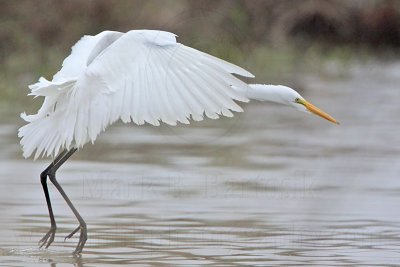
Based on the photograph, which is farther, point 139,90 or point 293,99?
point 293,99

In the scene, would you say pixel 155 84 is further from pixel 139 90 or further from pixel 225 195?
pixel 225 195

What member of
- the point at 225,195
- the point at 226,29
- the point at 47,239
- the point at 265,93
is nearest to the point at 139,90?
the point at 265,93

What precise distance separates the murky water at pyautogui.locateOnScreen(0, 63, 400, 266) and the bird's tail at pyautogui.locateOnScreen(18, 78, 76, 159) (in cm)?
77

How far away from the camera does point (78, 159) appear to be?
13781 millimetres

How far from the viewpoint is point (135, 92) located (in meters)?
7.99

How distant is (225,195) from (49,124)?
3.08 metres

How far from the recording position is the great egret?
7.77 meters

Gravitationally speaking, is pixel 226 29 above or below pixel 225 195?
above

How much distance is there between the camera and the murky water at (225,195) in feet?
28.6

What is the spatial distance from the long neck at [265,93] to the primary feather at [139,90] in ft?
1.36

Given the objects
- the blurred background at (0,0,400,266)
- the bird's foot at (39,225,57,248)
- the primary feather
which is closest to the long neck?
the primary feather

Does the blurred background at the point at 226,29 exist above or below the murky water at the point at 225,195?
above

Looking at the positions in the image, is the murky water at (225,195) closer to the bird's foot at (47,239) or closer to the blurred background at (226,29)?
the bird's foot at (47,239)

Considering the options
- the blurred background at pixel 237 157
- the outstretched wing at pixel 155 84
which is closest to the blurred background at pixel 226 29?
the blurred background at pixel 237 157
